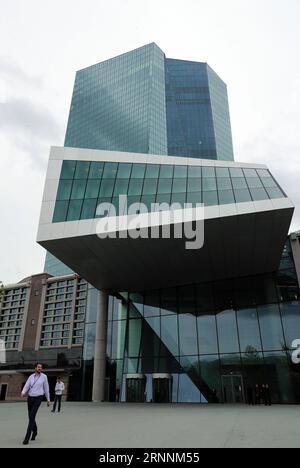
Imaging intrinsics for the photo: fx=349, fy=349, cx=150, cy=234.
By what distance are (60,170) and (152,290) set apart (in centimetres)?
1294

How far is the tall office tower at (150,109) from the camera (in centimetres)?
12938

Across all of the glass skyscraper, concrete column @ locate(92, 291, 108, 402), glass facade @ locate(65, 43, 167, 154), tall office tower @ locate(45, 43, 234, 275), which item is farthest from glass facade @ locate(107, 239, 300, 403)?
the glass skyscraper

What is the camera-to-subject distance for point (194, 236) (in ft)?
64.5

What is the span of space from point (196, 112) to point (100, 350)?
132114mm

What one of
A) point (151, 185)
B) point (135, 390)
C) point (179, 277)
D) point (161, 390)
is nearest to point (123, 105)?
point (179, 277)

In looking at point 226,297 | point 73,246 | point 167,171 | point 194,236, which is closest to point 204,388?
point 226,297

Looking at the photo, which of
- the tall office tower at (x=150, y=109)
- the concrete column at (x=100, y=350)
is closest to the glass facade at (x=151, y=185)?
the concrete column at (x=100, y=350)

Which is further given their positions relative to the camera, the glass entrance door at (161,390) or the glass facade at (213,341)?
the glass entrance door at (161,390)

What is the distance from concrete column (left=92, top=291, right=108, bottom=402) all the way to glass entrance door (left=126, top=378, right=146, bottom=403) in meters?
2.04

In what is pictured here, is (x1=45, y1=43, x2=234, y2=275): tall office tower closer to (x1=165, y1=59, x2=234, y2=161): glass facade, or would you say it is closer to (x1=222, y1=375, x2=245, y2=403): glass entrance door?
(x1=165, y1=59, x2=234, y2=161): glass facade

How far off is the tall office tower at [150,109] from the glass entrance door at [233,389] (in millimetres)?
103763

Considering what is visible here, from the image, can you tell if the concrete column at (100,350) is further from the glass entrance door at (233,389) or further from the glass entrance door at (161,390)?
the glass entrance door at (233,389)

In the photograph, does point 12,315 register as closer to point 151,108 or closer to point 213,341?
point 213,341

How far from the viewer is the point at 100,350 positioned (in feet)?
93.2
